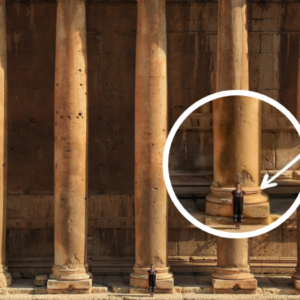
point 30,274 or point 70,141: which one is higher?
point 70,141

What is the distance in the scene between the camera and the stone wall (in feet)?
196

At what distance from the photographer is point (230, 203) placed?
5009 cm

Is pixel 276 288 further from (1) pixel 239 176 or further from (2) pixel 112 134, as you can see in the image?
(2) pixel 112 134

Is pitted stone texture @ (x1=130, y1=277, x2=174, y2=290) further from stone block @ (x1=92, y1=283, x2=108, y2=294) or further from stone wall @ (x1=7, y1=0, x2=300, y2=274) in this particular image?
stone wall @ (x1=7, y1=0, x2=300, y2=274)

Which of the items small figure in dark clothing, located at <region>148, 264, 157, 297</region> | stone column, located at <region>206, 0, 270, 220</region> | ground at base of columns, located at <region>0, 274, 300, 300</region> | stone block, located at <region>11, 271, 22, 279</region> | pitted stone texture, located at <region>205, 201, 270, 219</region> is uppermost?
stone column, located at <region>206, 0, 270, 220</region>

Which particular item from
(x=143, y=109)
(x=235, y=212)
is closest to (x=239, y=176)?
(x=235, y=212)

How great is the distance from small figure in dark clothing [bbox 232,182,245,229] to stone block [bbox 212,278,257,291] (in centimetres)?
679

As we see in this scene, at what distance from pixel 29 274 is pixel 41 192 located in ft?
20.4

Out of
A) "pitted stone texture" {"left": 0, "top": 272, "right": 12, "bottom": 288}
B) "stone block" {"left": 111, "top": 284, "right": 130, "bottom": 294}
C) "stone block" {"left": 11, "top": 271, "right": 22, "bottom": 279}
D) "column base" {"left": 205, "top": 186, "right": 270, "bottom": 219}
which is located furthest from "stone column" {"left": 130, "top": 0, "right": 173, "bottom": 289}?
"stone block" {"left": 11, "top": 271, "right": 22, "bottom": 279}

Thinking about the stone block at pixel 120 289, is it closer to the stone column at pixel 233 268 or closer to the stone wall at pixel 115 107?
the stone wall at pixel 115 107

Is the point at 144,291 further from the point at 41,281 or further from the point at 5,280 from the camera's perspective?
the point at 5,280

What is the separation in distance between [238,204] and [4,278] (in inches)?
679

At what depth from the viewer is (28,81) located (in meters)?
60.0

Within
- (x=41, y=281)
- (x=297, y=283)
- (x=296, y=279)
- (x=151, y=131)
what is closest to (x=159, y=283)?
(x=41, y=281)
